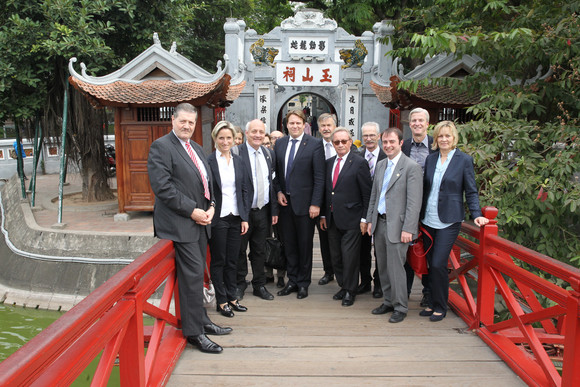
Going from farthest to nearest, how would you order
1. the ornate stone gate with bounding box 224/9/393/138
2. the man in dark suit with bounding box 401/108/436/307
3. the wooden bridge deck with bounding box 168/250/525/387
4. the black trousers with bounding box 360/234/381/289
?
the ornate stone gate with bounding box 224/9/393/138, the black trousers with bounding box 360/234/381/289, the man in dark suit with bounding box 401/108/436/307, the wooden bridge deck with bounding box 168/250/525/387

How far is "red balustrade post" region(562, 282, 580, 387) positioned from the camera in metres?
2.27

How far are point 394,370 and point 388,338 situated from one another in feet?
1.57

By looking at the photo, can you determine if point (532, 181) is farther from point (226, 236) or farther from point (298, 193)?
point (226, 236)

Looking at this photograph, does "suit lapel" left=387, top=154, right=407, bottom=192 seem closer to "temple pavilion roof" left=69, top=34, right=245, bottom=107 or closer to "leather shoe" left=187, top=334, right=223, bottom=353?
"leather shoe" left=187, top=334, right=223, bottom=353

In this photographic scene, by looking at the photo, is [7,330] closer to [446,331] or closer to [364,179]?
[364,179]

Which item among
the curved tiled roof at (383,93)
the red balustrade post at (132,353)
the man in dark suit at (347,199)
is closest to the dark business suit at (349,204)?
the man in dark suit at (347,199)

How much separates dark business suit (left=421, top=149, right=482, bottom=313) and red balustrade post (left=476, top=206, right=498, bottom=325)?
0.10 metres

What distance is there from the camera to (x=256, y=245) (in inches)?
166

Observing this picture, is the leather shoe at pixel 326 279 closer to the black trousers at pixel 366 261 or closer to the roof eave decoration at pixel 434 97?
the black trousers at pixel 366 261

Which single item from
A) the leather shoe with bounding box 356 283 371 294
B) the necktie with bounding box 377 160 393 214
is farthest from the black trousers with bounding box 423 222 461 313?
the leather shoe with bounding box 356 283 371 294

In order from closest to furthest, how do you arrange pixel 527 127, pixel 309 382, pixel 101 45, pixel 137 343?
1. pixel 137 343
2. pixel 309 382
3. pixel 527 127
4. pixel 101 45

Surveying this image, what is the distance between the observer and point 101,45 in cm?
846

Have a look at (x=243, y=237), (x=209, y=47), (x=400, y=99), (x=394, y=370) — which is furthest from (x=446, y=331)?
(x=209, y=47)

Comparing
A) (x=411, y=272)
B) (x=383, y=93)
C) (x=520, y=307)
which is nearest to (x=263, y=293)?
(x=411, y=272)
